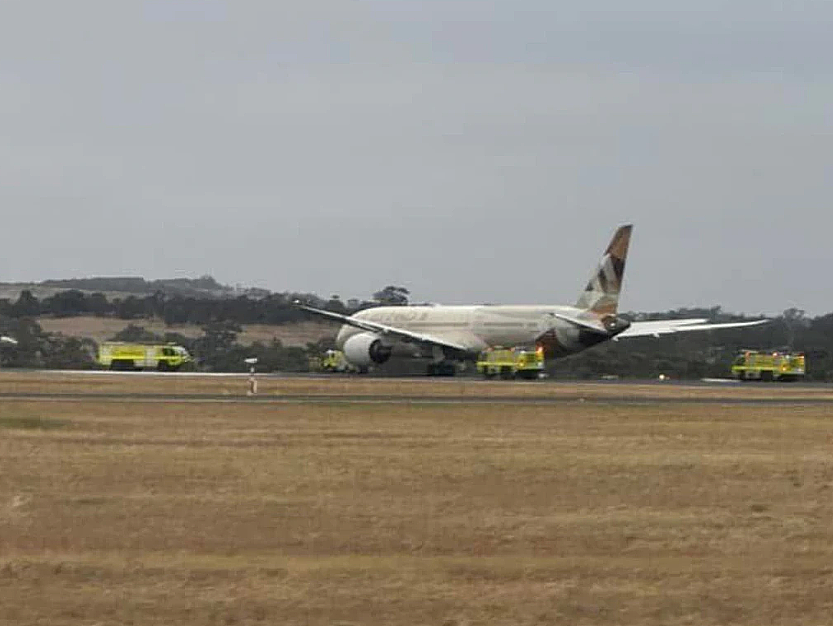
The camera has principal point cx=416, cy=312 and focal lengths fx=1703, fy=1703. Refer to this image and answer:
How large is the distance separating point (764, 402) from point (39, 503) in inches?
1228

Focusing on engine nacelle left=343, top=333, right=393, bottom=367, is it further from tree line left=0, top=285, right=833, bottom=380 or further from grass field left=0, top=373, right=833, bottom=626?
grass field left=0, top=373, right=833, bottom=626

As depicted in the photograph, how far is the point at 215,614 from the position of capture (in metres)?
13.1

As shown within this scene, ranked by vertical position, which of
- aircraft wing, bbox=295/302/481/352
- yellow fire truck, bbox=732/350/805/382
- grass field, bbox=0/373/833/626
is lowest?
grass field, bbox=0/373/833/626

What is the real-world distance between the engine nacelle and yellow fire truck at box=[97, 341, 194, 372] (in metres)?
11.0

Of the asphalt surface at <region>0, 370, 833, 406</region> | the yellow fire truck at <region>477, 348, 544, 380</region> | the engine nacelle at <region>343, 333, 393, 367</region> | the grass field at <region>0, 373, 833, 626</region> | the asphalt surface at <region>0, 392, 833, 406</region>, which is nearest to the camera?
the grass field at <region>0, 373, 833, 626</region>

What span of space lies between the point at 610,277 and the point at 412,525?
58.2 metres

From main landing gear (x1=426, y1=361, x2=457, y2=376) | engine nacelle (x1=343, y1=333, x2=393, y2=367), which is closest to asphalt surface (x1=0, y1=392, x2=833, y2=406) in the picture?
engine nacelle (x1=343, y1=333, x2=393, y2=367)

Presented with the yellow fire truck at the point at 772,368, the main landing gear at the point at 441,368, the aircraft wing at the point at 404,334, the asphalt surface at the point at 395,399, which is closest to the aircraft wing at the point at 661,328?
the yellow fire truck at the point at 772,368

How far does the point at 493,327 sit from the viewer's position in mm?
80000

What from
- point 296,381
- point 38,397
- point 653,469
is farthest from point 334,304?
point 653,469

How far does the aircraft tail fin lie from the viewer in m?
75.5

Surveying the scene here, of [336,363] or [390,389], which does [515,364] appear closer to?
[336,363]

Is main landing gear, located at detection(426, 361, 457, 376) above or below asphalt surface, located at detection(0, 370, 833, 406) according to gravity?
above

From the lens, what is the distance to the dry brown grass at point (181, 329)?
142 metres
